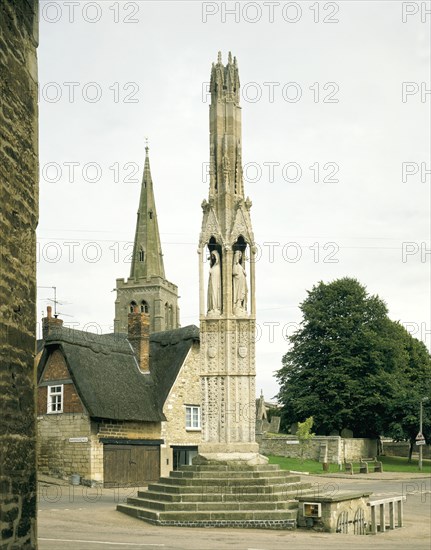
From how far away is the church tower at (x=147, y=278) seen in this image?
80.4 meters

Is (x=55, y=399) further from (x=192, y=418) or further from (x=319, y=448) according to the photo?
A: (x=319, y=448)

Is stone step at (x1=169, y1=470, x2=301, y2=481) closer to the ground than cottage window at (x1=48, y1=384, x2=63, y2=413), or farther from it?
closer to the ground

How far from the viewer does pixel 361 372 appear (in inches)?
2007

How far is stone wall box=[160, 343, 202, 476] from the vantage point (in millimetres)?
34281

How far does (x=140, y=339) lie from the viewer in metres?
36.1

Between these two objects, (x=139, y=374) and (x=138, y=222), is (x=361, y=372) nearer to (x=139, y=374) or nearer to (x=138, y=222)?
(x=139, y=374)

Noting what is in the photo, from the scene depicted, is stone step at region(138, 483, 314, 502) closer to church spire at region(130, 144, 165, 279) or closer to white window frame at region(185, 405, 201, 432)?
white window frame at region(185, 405, 201, 432)

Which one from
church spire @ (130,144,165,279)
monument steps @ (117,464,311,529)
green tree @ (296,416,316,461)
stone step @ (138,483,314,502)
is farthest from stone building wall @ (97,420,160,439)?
church spire @ (130,144,165,279)

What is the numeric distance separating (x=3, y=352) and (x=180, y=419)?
95.0 feet

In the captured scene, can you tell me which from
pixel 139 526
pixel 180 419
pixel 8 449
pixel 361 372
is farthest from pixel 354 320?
pixel 8 449

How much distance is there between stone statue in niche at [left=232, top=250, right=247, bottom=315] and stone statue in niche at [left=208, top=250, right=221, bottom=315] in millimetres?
381

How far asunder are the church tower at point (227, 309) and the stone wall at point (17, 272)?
1192 centimetres

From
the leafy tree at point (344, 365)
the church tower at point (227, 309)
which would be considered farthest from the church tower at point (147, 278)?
the church tower at point (227, 309)

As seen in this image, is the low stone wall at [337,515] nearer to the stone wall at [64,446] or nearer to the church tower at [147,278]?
the stone wall at [64,446]
